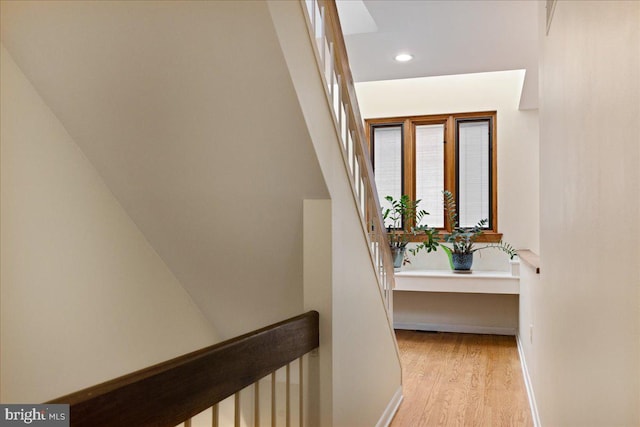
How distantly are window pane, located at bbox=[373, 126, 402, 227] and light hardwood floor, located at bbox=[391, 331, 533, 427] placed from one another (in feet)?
4.98

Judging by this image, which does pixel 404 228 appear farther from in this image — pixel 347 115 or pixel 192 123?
pixel 192 123

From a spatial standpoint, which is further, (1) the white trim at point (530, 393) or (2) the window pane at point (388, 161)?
(2) the window pane at point (388, 161)

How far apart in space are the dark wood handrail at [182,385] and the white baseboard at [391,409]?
1354mm

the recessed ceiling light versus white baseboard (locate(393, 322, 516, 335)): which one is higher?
the recessed ceiling light

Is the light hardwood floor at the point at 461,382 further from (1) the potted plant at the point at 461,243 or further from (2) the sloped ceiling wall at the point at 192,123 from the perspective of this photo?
(2) the sloped ceiling wall at the point at 192,123

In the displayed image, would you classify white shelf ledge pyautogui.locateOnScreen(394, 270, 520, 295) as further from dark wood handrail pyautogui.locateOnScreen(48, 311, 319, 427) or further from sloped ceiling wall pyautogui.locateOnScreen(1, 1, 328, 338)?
dark wood handrail pyautogui.locateOnScreen(48, 311, 319, 427)

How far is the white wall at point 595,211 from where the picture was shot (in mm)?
871

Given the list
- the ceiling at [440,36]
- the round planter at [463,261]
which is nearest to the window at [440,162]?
the round planter at [463,261]

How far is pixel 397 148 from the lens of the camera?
564 centimetres

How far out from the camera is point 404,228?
5.44m

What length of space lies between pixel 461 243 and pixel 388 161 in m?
1.18

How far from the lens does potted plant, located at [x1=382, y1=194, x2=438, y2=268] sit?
17.3 ft

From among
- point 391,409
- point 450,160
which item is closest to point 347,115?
point 391,409

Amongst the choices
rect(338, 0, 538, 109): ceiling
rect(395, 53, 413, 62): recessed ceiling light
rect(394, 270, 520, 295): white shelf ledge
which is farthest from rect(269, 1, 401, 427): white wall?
rect(394, 270, 520, 295): white shelf ledge
